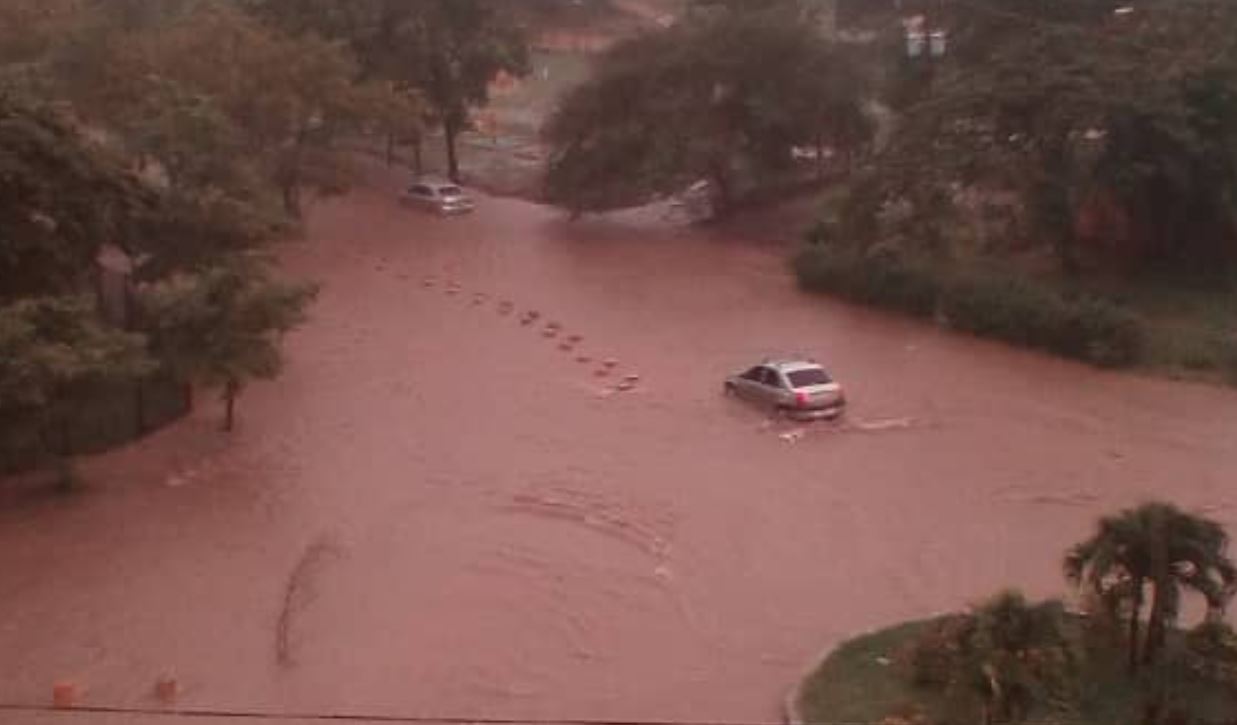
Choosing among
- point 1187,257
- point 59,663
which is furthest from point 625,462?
point 1187,257

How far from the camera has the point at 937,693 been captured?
16406 millimetres

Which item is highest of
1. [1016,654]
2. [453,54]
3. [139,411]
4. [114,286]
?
[453,54]

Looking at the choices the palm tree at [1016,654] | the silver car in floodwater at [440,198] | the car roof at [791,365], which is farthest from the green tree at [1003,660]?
the silver car in floodwater at [440,198]

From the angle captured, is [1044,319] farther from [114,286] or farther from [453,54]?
[453,54]

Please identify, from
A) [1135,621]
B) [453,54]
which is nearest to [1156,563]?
[1135,621]

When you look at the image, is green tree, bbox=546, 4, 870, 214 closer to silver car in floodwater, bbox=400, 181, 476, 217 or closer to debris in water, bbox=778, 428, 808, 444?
silver car in floodwater, bbox=400, 181, 476, 217

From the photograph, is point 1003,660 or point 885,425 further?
point 885,425

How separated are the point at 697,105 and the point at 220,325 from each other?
17.8m

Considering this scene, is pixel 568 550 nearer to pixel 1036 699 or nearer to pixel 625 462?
pixel 625 462

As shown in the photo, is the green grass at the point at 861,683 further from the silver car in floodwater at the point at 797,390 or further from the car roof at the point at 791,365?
the car roof at the point at 791,365

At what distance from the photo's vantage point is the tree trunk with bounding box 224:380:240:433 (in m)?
25.4

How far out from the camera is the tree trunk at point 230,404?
25422mm

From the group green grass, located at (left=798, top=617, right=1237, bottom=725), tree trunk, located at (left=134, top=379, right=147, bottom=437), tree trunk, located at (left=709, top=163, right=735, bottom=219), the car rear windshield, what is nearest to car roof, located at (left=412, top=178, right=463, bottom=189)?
tree trunk, located at (left=709, top=163, right=735, bottom=219)

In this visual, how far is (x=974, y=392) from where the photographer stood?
Result: 1091 inches
